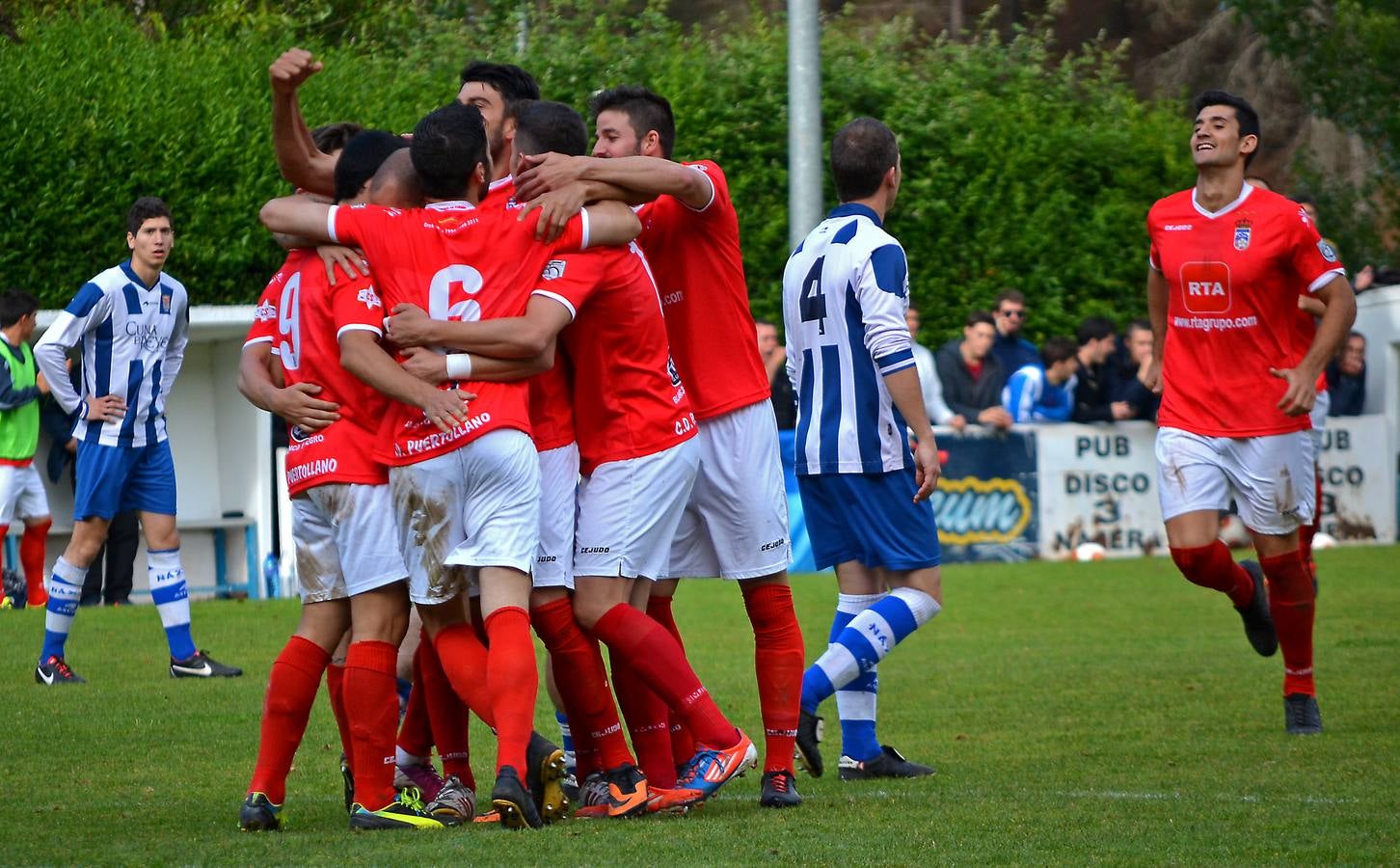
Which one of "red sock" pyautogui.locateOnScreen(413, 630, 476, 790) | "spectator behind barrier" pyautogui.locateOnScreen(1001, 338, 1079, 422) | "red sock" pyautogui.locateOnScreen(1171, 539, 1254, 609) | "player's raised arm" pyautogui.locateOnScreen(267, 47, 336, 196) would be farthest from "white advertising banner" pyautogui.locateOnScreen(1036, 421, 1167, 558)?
"red sock" pyautogui.locateOnScreen(413, 630, 476, 790)

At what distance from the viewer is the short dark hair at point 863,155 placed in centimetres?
675

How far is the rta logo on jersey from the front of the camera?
7770 mm

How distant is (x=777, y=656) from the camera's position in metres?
6.17

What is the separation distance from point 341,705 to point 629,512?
1137mm

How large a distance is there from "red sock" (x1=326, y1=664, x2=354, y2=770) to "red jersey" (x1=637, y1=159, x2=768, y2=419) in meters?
1.43

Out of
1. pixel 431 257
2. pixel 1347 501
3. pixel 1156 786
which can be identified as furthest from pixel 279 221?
pixel 1347 501

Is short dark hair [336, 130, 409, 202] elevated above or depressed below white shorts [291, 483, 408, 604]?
above

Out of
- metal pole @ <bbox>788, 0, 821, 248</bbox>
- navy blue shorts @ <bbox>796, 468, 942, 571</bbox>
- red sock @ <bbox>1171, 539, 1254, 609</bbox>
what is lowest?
red sock @ <bbox>1171, 539, 1254, 609</bbox>

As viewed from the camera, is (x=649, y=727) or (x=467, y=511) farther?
(x=649, y=727)

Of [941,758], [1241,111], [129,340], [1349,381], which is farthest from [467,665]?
[1349,381]

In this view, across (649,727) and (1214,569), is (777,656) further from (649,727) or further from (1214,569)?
(1214,569)

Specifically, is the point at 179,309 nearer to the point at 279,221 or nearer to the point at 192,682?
the point at 192,682

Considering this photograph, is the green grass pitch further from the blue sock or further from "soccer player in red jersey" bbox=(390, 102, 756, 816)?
the blue sock

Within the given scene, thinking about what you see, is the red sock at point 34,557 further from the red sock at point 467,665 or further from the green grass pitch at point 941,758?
the red sock at point 467,665
